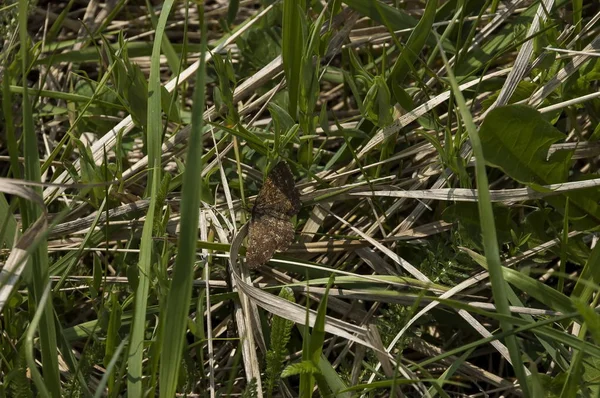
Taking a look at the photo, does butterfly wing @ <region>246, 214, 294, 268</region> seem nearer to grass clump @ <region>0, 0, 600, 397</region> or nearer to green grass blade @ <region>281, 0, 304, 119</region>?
grass clump @ <region>0, 0, 600, 397</region>

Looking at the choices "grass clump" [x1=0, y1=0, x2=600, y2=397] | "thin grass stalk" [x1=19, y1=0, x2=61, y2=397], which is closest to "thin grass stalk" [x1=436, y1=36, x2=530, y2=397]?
"grass clump" [x1=0, y1=0, x2=600, y2=397]

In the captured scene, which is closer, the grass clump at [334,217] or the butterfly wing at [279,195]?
the grass clump at [334,217]

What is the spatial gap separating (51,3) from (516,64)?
5.93 feet

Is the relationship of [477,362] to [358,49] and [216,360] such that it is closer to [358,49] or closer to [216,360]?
[216,360]

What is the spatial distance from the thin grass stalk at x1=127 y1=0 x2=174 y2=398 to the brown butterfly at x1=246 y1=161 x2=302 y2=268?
28cm

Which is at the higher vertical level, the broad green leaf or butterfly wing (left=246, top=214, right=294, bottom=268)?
the broad green leaf

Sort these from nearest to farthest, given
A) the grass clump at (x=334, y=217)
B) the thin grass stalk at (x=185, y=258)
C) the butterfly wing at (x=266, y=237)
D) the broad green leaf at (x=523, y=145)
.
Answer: the thin grass stalk at (x=185, y=258)
the grass clump at (x=334, y=217)
the broad green leaf at (x=523, y=145)
the butterfly wing at (x=266, y=237)

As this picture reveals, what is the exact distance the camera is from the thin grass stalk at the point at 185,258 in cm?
128

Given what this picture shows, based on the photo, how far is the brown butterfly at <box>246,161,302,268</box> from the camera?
1.94 meters

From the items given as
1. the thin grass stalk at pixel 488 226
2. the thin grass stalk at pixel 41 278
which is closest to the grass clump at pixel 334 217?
the thin grass stalk at pixel 41 278

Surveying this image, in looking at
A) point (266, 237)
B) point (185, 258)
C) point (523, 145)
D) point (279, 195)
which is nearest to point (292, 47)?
point (279, 195)

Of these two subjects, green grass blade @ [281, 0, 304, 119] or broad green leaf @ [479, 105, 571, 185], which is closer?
broad green leaf @ [479, 105, 571, 185]

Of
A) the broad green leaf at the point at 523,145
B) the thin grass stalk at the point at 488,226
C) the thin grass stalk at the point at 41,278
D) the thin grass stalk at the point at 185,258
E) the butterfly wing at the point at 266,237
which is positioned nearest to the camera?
the thin grass stalk at the point at 185,258

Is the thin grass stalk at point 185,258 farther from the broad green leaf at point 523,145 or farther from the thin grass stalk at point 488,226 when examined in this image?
the broad green leaf at point 523,145
